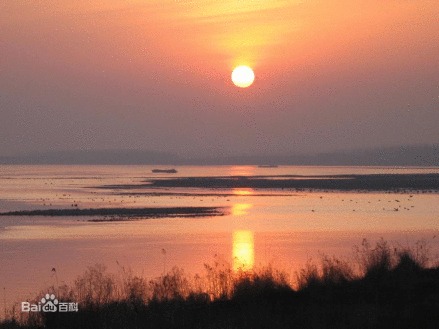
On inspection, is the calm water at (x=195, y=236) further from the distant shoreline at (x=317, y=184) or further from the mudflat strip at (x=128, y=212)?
the distant shoreline at (x=317, y=184)

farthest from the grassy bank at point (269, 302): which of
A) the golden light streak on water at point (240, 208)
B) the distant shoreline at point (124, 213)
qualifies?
the golden light streak on water at point (240, 208)

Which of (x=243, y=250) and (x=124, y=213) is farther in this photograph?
(x=124, y=213)

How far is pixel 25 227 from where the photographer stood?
33.6m

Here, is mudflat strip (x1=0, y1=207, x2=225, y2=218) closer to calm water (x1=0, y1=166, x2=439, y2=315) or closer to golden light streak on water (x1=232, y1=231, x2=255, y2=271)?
calm water (x1=0, y1=166, x2=439, y2=315)

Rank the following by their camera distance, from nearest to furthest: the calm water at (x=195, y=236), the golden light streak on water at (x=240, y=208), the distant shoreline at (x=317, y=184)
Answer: the calm water at (x=195, y=236) < the golden light streak on water at (x=240, y=208) < the distant shoreline at (x=317, y=184)

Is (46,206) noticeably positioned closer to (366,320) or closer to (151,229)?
(151,229)

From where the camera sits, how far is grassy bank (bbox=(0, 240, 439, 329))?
11.2 m

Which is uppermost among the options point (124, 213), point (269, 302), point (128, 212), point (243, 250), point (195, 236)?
point (128, 212)

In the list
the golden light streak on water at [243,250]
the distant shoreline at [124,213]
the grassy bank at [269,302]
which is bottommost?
the grassy bank at [269,302]

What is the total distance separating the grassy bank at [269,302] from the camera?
1115 centimetres

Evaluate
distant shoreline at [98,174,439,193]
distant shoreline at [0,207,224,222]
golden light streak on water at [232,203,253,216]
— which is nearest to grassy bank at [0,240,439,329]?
distant shoreline at [0,207,224,222]

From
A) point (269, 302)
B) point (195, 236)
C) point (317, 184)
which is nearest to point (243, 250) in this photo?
point (195, 236)

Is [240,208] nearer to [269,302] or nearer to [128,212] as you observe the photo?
[128,212]

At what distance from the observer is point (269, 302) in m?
13.3
